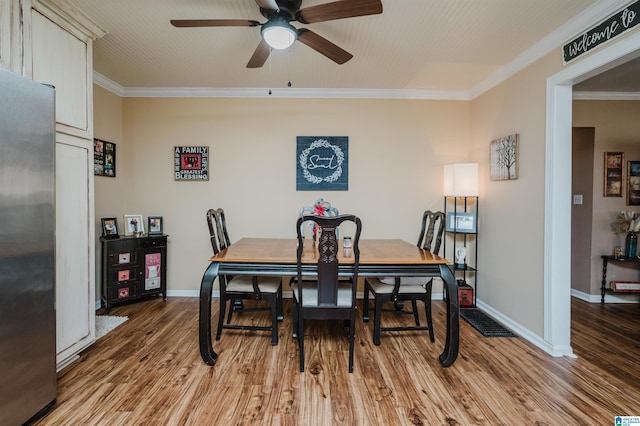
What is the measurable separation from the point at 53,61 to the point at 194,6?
1028 millimetres

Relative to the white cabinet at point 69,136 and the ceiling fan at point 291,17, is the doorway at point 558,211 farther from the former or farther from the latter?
the white cabinet at point 69,136

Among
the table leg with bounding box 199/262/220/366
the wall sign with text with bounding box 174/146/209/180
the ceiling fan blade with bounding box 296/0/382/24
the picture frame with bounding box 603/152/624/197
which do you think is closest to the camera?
the ceiling fan blade with bounding box 296/0/382/24

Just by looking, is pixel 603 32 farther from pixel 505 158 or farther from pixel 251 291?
pixel 251 291

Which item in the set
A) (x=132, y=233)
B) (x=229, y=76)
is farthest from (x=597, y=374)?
(x=132, y=233)

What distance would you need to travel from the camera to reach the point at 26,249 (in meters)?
1.50

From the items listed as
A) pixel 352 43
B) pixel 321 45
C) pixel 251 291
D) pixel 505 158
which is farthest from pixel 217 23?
pixel 505 158

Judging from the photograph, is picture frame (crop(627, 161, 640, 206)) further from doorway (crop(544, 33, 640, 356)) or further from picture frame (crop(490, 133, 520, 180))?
doorway (crop(544, 33, 640, 356))

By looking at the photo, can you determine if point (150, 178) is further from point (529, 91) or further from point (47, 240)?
point (529, 91)

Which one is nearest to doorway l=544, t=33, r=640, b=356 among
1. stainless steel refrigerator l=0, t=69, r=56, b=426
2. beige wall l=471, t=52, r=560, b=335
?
beige wall l=471, t=52, r=560, b=335

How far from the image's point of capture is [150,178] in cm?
376

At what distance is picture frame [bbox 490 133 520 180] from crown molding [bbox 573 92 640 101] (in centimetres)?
141

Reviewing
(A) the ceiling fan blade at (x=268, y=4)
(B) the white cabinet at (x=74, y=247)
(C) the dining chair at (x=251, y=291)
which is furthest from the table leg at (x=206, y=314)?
(A) the ceiling fan blade at (x=268, y=4)

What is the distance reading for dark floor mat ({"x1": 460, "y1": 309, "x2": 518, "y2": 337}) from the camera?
9.12 ft

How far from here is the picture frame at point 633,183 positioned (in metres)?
3.61
